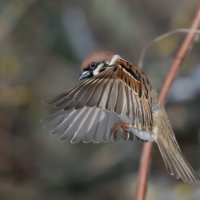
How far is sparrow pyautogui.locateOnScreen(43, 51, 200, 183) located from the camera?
2.01 metres

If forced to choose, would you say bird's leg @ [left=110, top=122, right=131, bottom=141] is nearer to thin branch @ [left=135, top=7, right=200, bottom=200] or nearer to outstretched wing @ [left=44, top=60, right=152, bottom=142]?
outstretched wing @ [left=44, top=60, right=152, bottom=142]

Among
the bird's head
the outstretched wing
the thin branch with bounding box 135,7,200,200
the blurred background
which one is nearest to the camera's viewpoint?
the thin branch with bounding box 135,7,200,200

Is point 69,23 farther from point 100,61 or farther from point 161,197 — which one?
point 100,61

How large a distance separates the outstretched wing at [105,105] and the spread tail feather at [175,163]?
10 cm

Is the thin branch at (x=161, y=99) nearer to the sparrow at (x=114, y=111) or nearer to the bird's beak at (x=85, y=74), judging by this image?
the sparrow at (x=114, y=111)

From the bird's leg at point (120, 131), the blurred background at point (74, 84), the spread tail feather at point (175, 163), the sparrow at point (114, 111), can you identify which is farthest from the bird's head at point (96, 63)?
the blurred background at point (74, 84)

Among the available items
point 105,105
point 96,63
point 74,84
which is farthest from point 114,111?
point 74,84

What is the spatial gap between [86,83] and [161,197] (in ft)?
7.11

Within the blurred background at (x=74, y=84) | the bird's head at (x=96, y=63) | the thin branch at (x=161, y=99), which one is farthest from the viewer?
the blurred background at (x=74, y=84)

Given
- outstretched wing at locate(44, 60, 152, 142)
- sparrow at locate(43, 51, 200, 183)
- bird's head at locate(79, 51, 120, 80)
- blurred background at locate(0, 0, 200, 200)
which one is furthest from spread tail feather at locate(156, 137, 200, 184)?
blurred background at locate(0, 0, 200, 200)

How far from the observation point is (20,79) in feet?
16.7

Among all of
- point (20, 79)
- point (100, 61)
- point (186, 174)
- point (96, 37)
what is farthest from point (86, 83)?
point (96, 37)

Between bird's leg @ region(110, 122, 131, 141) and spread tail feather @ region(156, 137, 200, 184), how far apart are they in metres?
0.17

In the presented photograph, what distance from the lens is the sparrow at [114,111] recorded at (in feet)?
6.61
